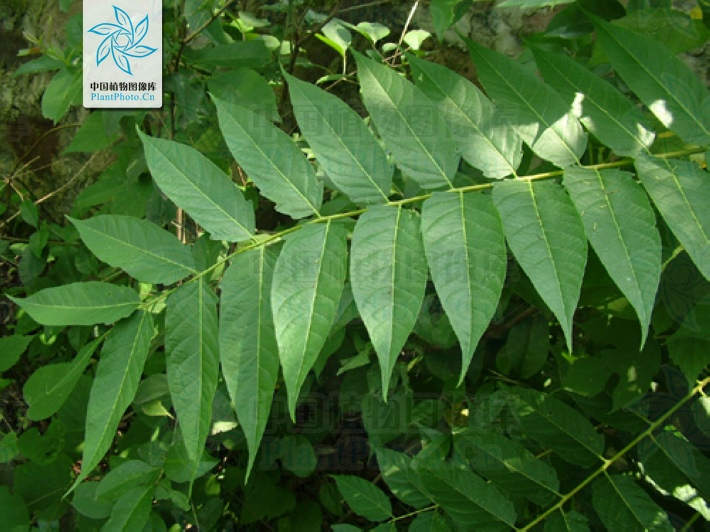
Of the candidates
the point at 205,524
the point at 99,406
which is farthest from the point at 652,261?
the point at 205,524

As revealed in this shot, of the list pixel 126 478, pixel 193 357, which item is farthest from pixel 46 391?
pixel 193 357

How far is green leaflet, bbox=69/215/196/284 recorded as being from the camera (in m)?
0.90

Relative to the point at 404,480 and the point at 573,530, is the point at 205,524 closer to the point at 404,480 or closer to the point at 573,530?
the point at 404,480

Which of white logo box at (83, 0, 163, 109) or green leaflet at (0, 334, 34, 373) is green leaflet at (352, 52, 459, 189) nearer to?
white logo box at (83, 0, 163, 109)

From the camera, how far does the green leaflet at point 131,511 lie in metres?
1.16

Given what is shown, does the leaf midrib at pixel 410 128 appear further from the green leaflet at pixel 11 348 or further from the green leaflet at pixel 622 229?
the green leaflet at pixel 11 348

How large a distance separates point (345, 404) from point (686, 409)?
68 centimetres

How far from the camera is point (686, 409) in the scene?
3.80 ft

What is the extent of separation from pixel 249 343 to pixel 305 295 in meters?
0.10

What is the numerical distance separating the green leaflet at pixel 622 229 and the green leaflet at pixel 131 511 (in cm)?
86

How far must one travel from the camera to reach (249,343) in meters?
0.82

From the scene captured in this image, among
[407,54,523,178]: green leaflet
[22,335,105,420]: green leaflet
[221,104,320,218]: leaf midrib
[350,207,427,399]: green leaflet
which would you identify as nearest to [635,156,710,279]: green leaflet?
[407,54,523,178]: green leaflet

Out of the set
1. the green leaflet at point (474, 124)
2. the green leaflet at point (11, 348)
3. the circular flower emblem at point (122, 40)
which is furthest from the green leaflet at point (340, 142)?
the green leaflet at point (11, 348)

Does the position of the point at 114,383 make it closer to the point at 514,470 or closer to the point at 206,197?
the point at 206,197
